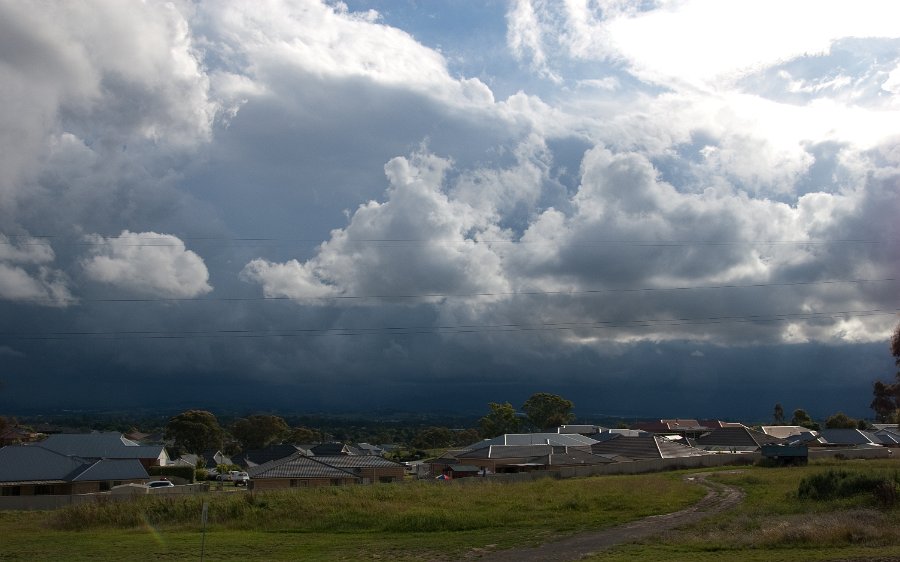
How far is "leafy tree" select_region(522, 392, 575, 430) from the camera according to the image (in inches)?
5743

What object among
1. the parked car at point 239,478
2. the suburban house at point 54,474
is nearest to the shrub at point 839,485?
the suburban house at point 54,474

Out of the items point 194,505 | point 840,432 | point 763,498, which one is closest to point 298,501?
point 194,505

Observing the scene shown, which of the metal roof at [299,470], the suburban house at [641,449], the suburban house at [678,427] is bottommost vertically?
the metal roof at [299,470]

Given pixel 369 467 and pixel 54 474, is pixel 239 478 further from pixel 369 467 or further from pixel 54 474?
pixel 54 474

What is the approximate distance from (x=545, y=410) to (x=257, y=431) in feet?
174

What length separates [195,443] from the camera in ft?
373

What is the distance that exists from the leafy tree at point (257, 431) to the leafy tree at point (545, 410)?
46394mm

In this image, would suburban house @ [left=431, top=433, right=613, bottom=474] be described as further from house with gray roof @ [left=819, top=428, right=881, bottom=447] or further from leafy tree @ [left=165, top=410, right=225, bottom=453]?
leafy tree @ [left=165, top=410, right=225, bottom=453]

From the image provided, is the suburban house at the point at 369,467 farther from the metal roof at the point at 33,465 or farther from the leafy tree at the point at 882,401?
the leafy tree at the point at 882,401

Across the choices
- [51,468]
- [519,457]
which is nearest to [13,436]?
[51,468]

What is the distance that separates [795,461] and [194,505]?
163 ft

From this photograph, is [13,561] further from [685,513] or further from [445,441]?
[445,441]

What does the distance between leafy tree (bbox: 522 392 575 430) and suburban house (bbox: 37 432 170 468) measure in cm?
7661

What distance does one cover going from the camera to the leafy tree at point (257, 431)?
430 feet
